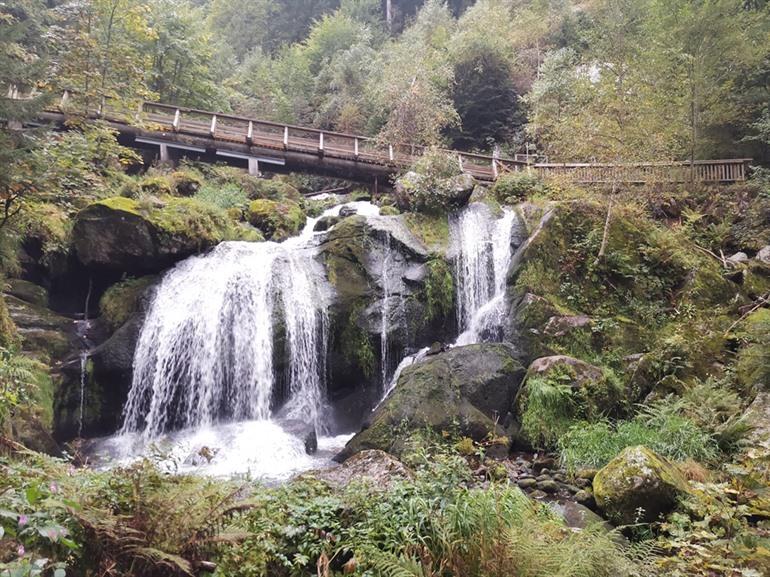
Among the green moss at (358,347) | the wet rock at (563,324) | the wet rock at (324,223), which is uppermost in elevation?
the wet rock at (324,223)

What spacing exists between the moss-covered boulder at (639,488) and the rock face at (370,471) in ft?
7.09

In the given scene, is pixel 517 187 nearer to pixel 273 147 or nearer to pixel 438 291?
pixel 438 291

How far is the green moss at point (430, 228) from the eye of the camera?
13127mm

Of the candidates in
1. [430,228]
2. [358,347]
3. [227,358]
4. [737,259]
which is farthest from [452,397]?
[737,259]

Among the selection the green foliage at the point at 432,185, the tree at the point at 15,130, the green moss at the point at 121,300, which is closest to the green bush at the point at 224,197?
the green moss at the point at 121,300

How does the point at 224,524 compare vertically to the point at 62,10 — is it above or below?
below

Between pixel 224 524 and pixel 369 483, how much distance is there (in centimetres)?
120

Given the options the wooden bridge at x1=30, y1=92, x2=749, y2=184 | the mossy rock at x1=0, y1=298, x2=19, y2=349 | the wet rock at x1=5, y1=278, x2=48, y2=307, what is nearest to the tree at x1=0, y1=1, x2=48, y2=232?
the mossy rock at x1=0, y1=298, x2=19, y2=349

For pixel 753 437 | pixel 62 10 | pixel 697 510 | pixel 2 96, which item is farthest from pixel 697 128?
pixel 62 10

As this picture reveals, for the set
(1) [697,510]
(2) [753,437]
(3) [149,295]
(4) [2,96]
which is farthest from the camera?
(3) [149,295]

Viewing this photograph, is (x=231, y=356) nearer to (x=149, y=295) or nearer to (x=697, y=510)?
(x=149, y=295)

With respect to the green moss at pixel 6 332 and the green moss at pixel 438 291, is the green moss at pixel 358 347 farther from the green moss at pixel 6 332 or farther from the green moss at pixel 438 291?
the green moss at pixel 6 332

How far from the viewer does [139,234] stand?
38.5 feet

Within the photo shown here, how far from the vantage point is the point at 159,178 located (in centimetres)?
1498
